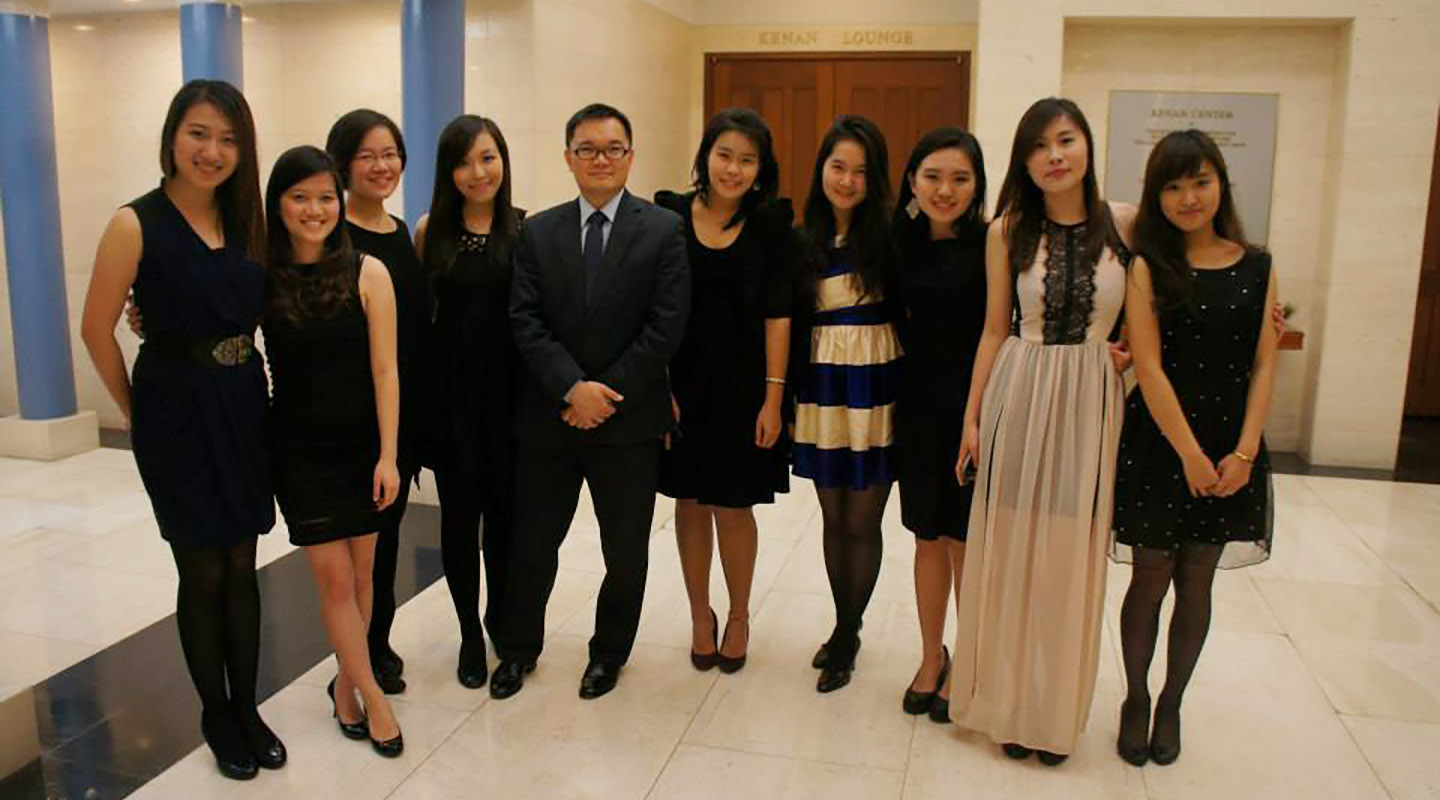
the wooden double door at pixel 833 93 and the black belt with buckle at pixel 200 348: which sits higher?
the wooden double door at pixel 833 93

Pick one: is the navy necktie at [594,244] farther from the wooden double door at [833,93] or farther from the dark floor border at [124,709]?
the wooden double door at [833,93]

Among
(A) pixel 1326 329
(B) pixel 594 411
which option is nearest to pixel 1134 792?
(B) pixel 594 411

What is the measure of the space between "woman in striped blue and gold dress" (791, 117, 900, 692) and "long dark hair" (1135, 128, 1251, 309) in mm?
704

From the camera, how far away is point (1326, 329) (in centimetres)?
638

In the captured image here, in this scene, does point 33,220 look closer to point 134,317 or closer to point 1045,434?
point 134,317

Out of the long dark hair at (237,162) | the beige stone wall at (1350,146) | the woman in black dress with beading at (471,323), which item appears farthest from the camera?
the beige stone wall at (1350,146)

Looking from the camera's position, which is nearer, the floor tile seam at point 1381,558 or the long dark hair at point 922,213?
the long dark hair at point 922,213

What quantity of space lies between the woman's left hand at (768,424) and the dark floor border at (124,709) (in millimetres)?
1608

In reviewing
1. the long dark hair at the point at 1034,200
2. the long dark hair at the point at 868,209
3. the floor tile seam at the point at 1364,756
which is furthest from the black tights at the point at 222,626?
the floor tile seam at the point at 1364,756

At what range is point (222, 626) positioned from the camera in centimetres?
→ 284

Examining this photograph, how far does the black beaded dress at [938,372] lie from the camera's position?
2986 millimetres

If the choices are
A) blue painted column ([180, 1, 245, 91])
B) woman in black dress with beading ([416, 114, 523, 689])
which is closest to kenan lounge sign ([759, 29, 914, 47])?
blue painted column ([180, 1, 245, 91])

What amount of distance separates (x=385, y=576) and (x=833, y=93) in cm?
552

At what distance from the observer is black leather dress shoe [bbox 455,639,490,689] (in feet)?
11.1
